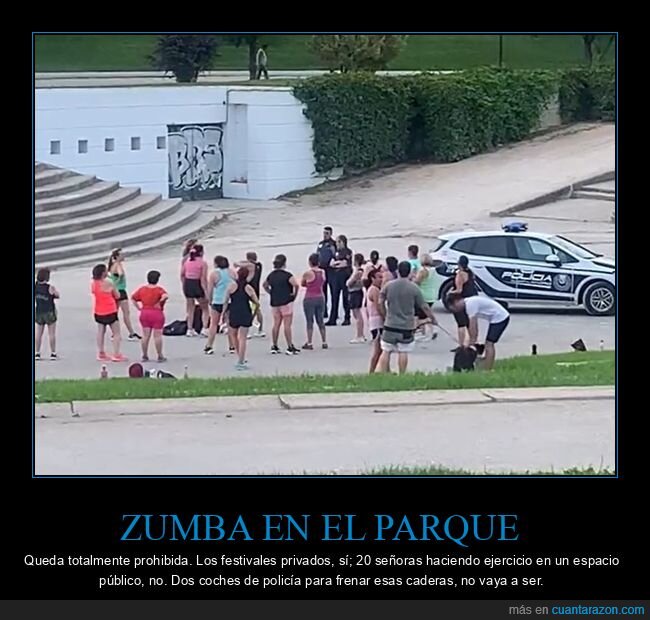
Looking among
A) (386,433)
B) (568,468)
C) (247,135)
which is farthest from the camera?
(247,135)

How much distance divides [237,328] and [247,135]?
1776cm

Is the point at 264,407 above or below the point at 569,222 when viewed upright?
below

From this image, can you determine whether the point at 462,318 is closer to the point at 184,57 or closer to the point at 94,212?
the point at 94,212

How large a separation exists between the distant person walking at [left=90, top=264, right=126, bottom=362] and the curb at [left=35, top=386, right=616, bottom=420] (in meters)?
5.53

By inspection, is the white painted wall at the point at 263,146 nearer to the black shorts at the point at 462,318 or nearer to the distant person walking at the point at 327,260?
the distant person walking at the point at 327,260

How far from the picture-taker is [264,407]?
10578 mm

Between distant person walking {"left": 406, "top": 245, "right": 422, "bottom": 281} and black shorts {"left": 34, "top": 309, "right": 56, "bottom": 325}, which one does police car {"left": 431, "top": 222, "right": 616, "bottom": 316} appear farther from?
black shorts {"left": 34, "top": 309, "right": 56, "bottom": 325}

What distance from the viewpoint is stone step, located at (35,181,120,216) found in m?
26.3

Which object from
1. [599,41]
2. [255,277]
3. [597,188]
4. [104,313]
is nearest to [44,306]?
[104,313]

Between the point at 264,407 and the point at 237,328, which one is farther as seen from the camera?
the point at 237,328

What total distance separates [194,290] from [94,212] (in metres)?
9.90

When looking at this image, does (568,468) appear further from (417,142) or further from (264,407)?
(417,142)

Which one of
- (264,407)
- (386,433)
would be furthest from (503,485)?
(264,407)

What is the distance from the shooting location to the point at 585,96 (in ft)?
Result: 125
